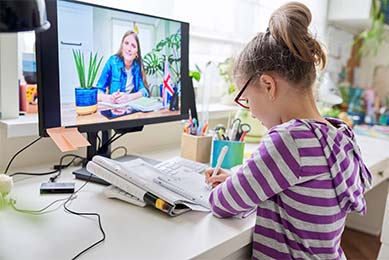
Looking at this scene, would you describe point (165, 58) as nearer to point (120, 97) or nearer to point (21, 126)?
point (120, 97)

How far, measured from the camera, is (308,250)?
29.1 inches

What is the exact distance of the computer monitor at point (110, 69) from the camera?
0.84 m

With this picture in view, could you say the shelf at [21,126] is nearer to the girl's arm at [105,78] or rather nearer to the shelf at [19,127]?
the shelf at [19,127]

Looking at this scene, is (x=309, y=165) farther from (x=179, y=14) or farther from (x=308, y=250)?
(x=179, y=14)

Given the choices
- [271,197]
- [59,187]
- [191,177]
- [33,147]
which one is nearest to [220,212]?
[271,197]

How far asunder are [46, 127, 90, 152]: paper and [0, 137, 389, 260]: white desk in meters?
0.11

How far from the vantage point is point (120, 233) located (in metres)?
0.68

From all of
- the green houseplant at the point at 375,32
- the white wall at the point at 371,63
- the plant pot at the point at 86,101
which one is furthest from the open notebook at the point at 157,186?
the white wall at the point at 371,63

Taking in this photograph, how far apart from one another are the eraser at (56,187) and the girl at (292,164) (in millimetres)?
324

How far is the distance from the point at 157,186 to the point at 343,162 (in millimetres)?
379

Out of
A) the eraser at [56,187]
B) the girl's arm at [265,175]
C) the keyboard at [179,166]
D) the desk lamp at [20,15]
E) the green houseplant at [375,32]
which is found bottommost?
the eraser at [56,187]

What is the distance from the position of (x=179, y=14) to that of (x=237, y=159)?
755mm

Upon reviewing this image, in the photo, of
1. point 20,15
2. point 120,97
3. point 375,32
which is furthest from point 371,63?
point 20,15

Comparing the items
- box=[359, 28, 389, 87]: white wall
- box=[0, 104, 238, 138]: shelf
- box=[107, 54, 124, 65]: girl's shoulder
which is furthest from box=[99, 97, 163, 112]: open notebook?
box=[359, 28, 389, 87]: white wall
